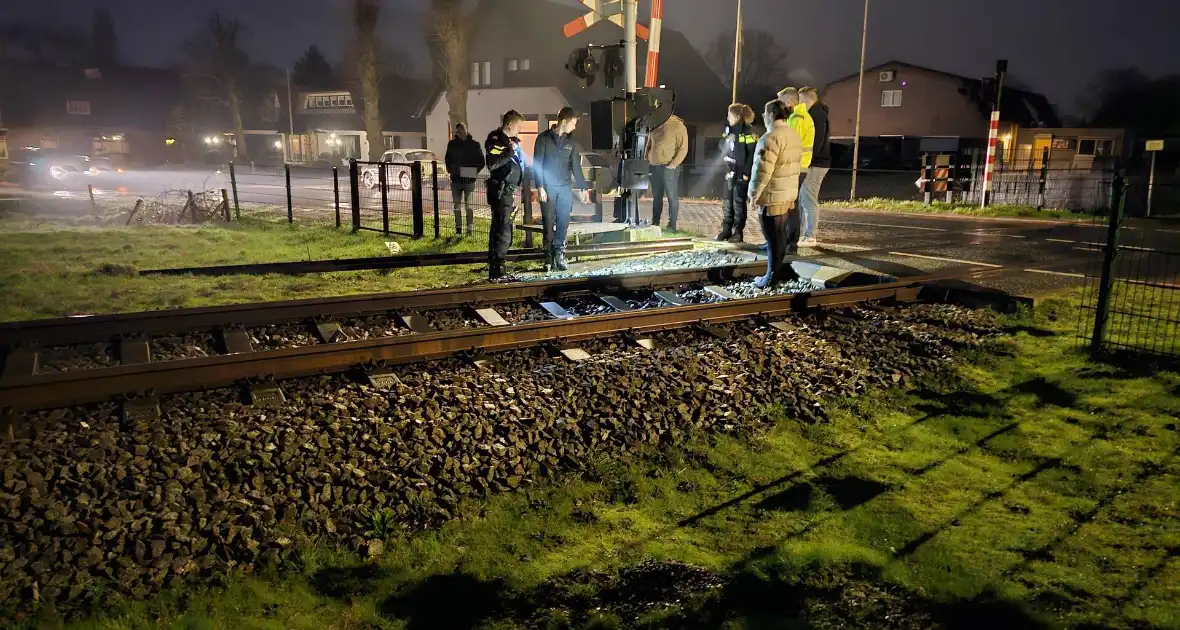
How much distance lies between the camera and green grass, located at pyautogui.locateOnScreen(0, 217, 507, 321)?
320 inches

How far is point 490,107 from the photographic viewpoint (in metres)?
45.5

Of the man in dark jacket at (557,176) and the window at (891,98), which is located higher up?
the window at (891,98)

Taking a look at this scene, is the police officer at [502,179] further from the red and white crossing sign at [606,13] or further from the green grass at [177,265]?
the red and white crossing sign at [606,13]

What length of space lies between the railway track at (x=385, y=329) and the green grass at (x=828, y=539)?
5.88ft

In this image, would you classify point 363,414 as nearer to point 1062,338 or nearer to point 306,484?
point 306,484

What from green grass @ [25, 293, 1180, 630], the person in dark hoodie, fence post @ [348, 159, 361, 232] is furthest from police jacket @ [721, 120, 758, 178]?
green grass @ [25, 293, 1180, 630]

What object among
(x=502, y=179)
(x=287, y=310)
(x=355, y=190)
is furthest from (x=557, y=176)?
(x=355, y=190)

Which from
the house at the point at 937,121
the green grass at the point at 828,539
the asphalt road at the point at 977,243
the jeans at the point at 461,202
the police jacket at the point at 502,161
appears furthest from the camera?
the house at the point at 937,121

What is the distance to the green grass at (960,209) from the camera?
19188 mm

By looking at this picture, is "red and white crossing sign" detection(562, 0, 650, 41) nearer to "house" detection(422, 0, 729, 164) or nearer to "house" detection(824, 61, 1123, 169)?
"house" detection(422, 0, 729, 164)

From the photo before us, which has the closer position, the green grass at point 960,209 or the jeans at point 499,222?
the jeans at point 499,222

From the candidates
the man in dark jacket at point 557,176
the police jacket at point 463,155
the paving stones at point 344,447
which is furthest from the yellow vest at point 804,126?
the police jacket at point 463,155

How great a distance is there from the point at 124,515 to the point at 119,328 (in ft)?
10.7

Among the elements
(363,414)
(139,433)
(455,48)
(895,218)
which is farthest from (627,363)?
(455,48)
